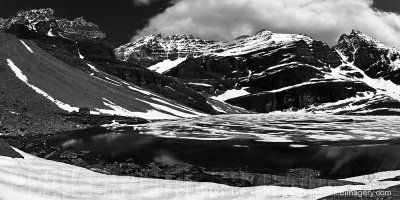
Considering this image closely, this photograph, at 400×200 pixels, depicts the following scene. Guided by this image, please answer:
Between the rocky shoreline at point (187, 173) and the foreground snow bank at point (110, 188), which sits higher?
the foreground snow bank at point (110, 188)

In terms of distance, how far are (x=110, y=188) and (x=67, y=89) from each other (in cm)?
10454

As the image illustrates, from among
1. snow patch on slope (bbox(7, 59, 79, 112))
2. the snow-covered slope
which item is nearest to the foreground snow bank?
the snow-covered slope

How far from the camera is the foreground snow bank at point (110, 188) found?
1423cm

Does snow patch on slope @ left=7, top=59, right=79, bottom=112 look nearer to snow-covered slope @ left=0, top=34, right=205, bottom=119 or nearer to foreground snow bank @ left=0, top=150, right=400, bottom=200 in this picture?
snow-covered slope @ left=0, top=34, right=205, bottom=119

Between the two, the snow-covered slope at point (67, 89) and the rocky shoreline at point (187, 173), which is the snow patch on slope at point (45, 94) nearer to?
the snow-covered slope at point (67, 89)

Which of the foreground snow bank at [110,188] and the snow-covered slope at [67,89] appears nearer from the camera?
the foreground snow bank at [110,188]

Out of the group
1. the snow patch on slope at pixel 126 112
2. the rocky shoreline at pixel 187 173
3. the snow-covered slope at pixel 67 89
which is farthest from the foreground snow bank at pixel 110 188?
the snow patch on slope at pixel 126 112

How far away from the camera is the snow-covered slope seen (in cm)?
10775

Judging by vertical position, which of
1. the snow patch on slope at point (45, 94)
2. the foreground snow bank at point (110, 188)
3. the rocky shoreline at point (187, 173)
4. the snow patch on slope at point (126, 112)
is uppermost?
the snow patch on slope at point (45, 94)

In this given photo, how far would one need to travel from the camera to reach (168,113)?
135 metres

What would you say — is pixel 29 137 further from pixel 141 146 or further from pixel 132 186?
pixel 132 186

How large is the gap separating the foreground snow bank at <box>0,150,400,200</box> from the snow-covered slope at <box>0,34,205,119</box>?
85324mm

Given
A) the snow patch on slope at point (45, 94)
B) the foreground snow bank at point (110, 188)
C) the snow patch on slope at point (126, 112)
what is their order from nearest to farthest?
the foreground snow bank at point (110, 188), the snow patch on slope at point (45, 94), the snow patch on slope at point (126, 112)

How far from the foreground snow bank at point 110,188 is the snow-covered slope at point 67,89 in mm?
85324
